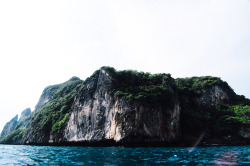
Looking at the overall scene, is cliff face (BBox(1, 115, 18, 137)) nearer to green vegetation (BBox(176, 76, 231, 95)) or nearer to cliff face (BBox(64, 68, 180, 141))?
cliff face (BBox(64, 68, 180, 141))

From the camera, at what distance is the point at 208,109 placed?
5409cm

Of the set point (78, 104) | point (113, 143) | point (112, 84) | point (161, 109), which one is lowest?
point (113, 143)

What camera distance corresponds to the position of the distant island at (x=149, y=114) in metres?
39.4

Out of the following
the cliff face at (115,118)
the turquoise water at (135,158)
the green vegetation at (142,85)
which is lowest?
the turquoise water at (135,158)

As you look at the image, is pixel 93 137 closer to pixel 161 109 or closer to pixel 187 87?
pixel 161 109

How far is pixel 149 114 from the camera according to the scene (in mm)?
40031

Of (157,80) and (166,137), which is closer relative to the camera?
(166,137)

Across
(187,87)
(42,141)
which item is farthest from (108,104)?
(42,141)

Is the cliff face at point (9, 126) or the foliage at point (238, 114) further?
the cliff face at point (9, 126)

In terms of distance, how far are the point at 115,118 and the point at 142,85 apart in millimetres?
13586

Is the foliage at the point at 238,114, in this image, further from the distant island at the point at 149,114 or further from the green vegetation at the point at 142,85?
the green vegetation at the point at 142,85

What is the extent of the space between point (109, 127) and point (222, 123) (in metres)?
31.7

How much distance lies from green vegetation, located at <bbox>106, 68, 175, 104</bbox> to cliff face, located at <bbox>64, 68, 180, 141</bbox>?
129 centimetres

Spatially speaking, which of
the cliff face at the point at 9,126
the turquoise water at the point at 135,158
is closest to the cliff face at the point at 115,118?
the turquoise water at the point at 135,158
